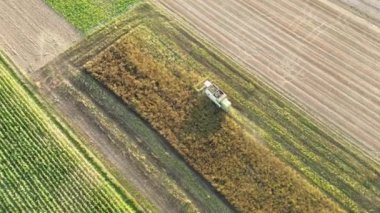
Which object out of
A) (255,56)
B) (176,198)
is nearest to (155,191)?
(176,198)

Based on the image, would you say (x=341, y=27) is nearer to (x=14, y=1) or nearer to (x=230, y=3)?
(x=230, y=3)

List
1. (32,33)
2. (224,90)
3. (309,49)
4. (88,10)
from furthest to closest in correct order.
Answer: (88,10) < (32,33) < (309,49) < (224,90)

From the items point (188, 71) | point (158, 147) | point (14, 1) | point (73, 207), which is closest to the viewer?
point (73, 207)

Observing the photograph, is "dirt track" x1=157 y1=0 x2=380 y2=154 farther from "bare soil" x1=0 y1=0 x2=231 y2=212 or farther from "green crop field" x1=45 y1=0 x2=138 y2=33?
"bare soil" x1=0 y1=0 x2=231 y2=212

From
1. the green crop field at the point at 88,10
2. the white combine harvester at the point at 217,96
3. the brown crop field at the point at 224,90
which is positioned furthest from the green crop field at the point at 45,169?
the white combine harvester at the point at 217,96

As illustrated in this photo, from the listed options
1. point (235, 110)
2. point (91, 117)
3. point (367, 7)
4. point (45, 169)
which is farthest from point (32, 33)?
point (367, 7)

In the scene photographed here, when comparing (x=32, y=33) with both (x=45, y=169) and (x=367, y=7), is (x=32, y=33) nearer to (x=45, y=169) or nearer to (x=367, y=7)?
(x=45, y=169)
